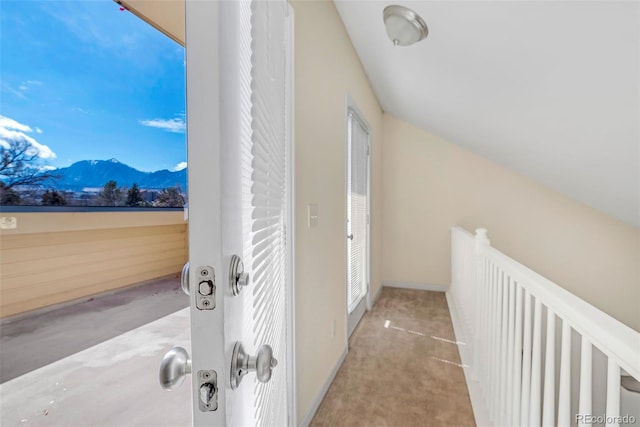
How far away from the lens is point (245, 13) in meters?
0.48

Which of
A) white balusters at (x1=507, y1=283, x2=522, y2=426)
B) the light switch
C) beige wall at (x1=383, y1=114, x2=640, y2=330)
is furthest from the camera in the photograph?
beige wall at (x1=383, y1=114, x2=640, y2=330)

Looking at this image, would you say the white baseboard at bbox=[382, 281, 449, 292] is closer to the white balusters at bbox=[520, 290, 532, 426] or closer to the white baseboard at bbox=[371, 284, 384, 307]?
the white baseboard at bbox=[371, 284, 384, 307]

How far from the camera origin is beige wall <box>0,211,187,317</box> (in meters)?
2.74

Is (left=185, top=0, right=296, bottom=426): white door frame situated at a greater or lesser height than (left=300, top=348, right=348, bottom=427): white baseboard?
greater

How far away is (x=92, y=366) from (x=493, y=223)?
448cm

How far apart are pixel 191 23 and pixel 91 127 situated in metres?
3.39

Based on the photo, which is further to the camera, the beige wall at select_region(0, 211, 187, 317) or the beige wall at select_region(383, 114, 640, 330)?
the beige wall at select_region(383, 114, 640, 330)

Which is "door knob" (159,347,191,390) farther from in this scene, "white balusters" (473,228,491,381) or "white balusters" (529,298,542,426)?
"white balusters" (473,228,491,381)

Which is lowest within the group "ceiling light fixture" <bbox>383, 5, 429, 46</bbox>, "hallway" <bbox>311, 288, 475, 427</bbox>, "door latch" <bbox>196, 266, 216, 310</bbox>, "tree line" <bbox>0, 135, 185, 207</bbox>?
"hallway" <bbox>311, 288, 475, 427</bbox>

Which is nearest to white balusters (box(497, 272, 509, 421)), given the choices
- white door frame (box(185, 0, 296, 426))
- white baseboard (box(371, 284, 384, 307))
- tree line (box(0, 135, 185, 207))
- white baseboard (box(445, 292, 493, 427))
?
white baseboard (box(445, 292, 493, 427))

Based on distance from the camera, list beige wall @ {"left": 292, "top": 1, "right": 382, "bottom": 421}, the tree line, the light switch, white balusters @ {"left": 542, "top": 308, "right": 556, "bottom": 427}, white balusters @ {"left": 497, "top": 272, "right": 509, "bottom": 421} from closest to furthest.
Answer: white balusters @ {"left": 542, "top": 308, "right": 556, "bottom": 427} → white balusters @ {"left": 497, "top": 272, "right": 509, "bottom": 421} → beige wall @ {"left": 292, "top": 1, "right": 382, "bottom": 421} → the light switch → the tree line

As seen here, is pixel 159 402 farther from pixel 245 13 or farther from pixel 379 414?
pixel 245 13

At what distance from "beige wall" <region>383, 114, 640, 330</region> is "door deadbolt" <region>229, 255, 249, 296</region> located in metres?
4.14

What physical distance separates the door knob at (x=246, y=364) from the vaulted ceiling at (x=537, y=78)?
1.43 meters
